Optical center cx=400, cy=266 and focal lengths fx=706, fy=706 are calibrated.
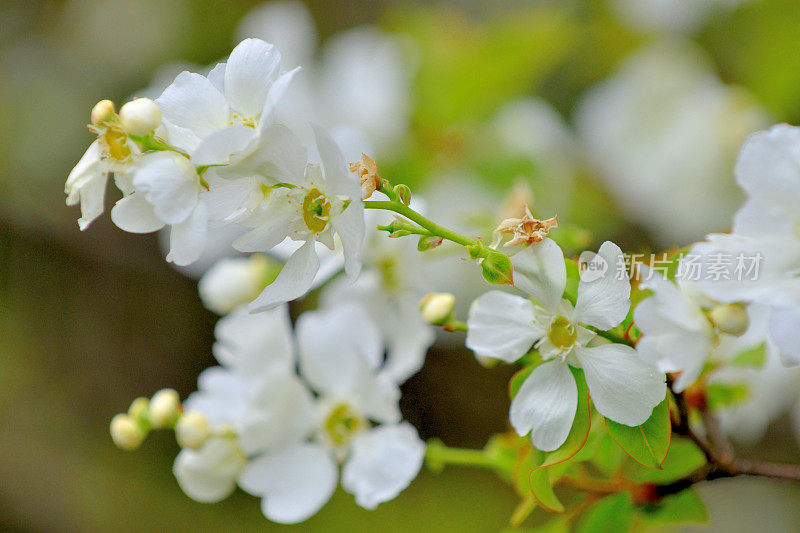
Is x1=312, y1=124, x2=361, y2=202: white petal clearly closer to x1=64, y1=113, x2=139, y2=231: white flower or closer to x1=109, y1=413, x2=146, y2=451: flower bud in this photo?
x1=64, y1=113, x2=139, y2=231: white flower

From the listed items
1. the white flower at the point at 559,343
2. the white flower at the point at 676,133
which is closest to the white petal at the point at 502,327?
the white flower at the point at 559,343

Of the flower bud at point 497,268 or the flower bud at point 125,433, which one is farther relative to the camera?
the flower bud at point 125,433

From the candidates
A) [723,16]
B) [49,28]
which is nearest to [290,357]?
[723,16]

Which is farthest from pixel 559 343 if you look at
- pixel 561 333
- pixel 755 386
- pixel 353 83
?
pixel 353 83

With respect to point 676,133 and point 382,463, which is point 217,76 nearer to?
point 382,463

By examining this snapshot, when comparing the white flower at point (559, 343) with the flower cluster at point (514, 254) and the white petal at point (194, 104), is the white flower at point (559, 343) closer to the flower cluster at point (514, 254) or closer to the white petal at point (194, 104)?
the flower cluster at point (514, 254)
